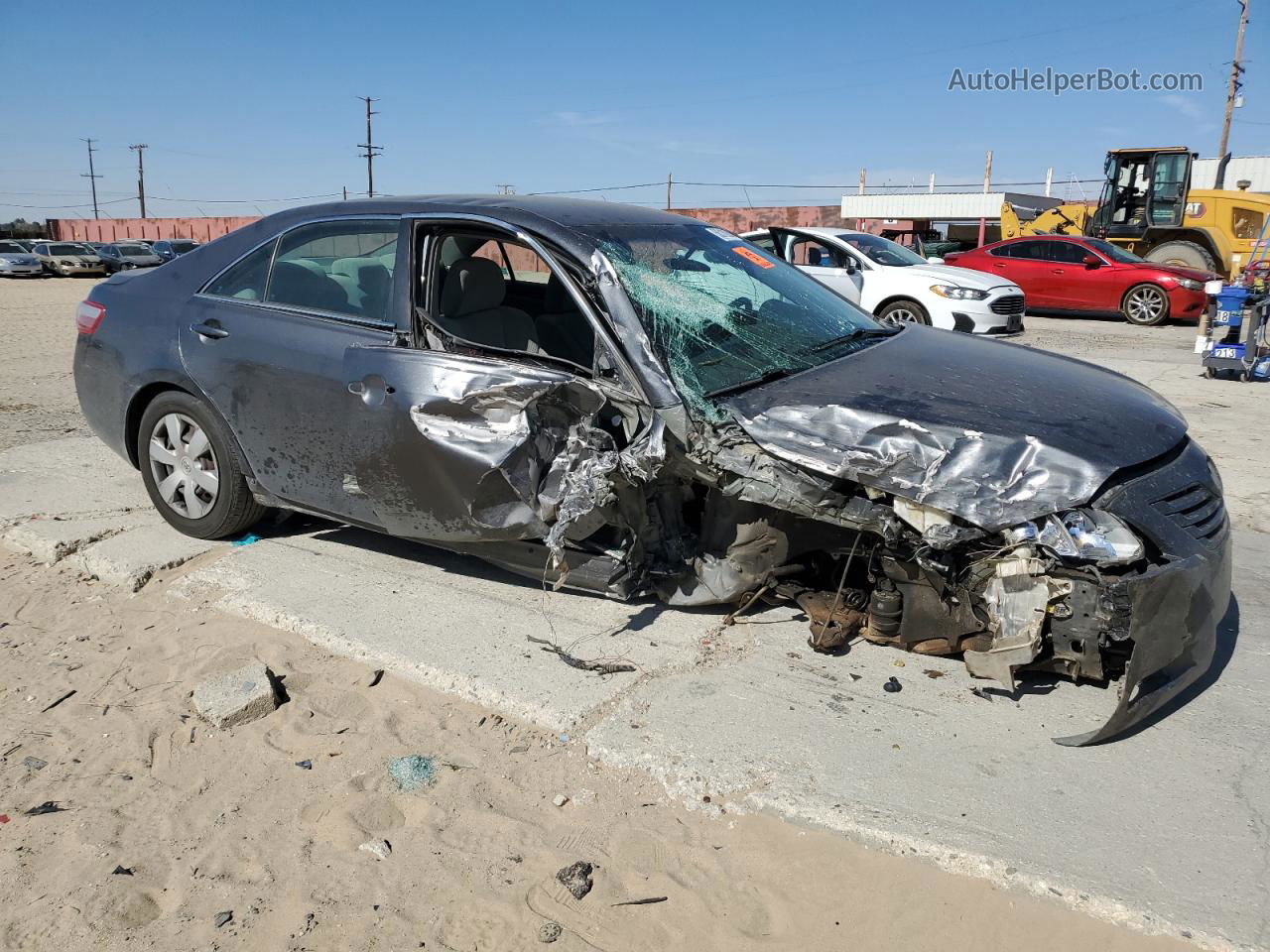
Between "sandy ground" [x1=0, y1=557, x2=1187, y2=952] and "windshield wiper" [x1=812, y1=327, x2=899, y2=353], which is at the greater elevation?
"windshield wiper" [x1=812, y1=327, x2=899, y2=353]

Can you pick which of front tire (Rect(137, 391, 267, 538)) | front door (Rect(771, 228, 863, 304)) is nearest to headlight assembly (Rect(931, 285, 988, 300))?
front door (Rect(771, 228, 863, 304))

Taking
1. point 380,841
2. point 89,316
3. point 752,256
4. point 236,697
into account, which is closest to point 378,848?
point 380,841

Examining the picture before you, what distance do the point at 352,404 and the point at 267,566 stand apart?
3.62 feet

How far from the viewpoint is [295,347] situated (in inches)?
159

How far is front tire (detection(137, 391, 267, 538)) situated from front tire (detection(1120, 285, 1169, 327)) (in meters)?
15.4

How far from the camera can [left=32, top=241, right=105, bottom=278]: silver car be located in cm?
3381

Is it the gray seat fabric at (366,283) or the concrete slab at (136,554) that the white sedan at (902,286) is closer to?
the gray seat fabric at (366,283)

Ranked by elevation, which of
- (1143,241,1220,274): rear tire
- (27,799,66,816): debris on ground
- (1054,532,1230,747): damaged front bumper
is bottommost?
(27,799,66,816): debris on ground

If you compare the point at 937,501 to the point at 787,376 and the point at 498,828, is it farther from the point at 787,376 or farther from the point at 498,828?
the point at 498,828

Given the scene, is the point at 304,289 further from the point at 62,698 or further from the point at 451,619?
the point at 62,698

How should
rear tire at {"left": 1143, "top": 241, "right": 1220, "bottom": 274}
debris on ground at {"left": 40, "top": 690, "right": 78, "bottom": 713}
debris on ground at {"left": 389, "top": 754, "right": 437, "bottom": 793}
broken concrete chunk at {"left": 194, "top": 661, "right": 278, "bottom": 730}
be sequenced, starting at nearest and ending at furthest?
debris on ground at {"left": 389, "top": 754, "right": 437, "bottom": 793}
broken concrete chunk at {"left": 194, "top": 661, "right": 278, "bottom": 730}
debris on ground at {"left": 40, "top": 690, "right": 78, "bottom": 713}
rear tire at {"left": 1143, "top": 241, "right": 1220, "bottom": 274}

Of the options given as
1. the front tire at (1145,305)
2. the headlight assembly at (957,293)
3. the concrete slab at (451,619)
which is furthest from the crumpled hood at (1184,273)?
the concrete slab at (451,619)

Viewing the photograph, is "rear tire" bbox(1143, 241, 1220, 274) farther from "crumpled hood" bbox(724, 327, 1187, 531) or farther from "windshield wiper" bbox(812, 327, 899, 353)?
"crumpled hood" bbox(724, 327, 1187, 531)

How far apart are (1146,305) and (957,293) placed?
5097 millimetres
